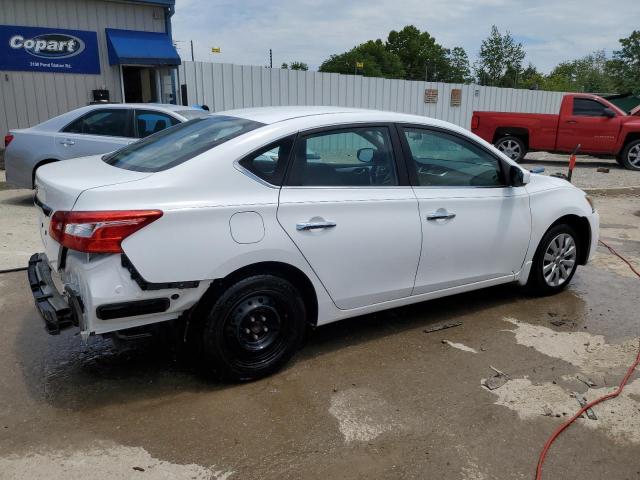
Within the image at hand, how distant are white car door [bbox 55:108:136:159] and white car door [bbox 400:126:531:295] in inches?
200

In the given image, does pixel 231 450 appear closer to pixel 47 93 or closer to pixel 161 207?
pixel 161 207

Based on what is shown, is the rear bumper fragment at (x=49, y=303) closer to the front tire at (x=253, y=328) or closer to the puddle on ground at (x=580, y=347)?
the front tire at (x=253, y=328)

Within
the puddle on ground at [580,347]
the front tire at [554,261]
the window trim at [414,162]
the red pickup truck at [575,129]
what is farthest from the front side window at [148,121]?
the red pickup truck at [575,129]

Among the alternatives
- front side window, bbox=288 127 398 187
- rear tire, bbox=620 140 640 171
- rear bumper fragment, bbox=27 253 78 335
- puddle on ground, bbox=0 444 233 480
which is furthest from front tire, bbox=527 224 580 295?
rear tire, bbox=620 140 640 171

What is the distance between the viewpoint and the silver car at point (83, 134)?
7.79 meters

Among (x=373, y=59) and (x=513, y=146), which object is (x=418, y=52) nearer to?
(x=373, y=59)

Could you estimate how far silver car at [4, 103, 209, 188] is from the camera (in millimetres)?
7789

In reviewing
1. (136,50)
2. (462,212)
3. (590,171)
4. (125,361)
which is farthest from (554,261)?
(136,50)

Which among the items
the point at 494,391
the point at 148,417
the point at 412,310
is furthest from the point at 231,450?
the point at 412,310

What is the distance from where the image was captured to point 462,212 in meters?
4.11

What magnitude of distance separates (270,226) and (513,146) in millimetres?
13152

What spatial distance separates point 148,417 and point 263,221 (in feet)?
4.20

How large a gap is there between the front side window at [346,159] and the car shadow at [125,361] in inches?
49.0

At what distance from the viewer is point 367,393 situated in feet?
11.1
